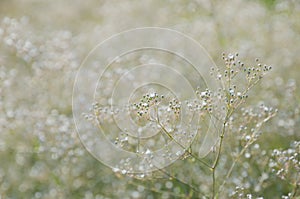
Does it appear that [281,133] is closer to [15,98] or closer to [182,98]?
[182,98]

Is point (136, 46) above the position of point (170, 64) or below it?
above

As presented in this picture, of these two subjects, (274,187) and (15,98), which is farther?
(15,98)

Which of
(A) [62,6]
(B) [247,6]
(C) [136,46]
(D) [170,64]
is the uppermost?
(A) [62,6]

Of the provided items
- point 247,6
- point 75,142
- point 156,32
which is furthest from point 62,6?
point 75,142

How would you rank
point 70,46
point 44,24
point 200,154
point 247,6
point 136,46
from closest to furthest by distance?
point 200,154
point 70,46
point 136,46
point 247,6
point 44,24

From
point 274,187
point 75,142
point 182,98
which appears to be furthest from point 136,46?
point 274,187

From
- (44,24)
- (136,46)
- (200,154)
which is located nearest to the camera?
(200,154)

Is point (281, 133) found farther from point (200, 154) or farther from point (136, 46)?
point (136, 46)
